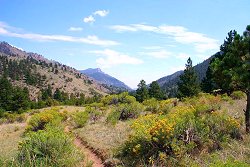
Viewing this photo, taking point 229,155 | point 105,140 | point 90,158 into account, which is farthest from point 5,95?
point 229,155

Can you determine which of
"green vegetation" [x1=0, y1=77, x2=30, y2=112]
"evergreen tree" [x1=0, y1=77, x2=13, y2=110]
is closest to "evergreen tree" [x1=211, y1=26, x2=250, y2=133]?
"green vegetation" [x1=0, y1=77, x2=30, y2=112]

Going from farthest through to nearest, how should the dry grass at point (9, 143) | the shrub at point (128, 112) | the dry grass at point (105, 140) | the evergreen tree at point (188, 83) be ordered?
1. the evergreen tree at point (188, 83)
2. the shrub at point (128, 112)
3. the dry grass at point (105, 140)
4. the dry grass at point (9, 143)

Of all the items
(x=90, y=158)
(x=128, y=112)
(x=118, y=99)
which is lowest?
(x=90, y=158)

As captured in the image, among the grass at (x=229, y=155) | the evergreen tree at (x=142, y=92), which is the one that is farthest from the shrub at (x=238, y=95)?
the evergreen tree at (x=142, y=92)

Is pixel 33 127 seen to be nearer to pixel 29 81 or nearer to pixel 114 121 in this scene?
pixel 114 121

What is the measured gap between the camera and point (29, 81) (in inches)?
5699

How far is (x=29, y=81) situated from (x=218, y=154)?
468 feet

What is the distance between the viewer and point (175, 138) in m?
10.7

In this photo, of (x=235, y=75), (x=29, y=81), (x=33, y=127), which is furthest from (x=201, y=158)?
(x=29, y=81)

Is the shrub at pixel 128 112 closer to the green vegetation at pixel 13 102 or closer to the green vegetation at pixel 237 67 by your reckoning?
the green vegetation at pixel 237 67

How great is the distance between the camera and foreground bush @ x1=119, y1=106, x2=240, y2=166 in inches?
408

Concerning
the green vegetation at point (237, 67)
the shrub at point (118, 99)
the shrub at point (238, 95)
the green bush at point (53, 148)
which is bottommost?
the green bush at point (53, 148)

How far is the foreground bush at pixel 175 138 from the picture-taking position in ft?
34.0

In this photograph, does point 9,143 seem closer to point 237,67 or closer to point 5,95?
point 237,67
